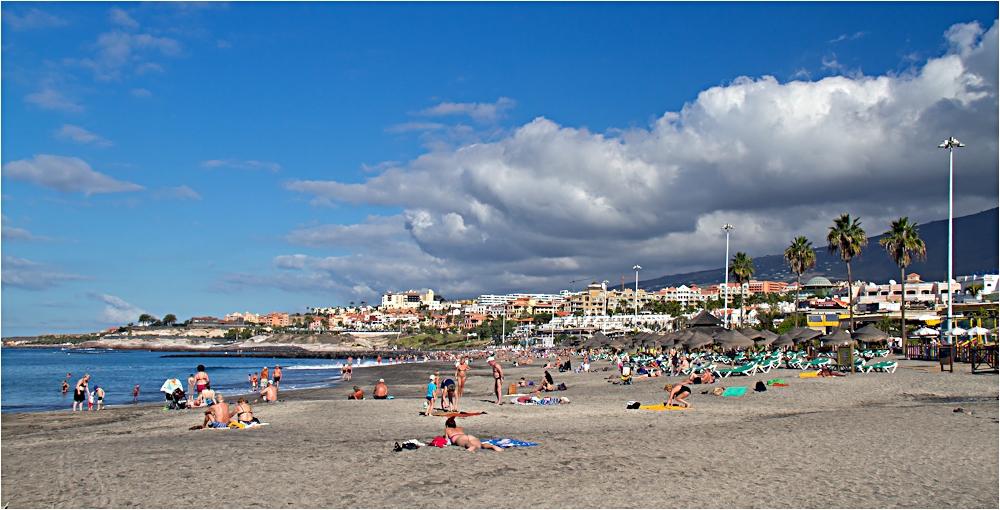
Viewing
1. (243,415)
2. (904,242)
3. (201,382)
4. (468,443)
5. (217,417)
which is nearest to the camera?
(468,443)

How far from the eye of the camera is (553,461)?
9180mm

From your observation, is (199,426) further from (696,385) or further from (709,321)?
(709,321)

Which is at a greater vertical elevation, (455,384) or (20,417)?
(455,384)

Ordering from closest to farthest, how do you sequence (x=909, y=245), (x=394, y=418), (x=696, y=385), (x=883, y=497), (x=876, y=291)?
(x=883, y=497) < (x=394, y=418) < (x=696, y=385) < (x=909, y=245) < (x=876, y=291)

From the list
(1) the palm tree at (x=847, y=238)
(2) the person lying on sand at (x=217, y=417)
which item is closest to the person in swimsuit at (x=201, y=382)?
(2) the person lying on sand at (x=217, y=417)

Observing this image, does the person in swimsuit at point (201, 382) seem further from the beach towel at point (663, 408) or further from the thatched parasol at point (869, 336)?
the thatched parasol at point (869, 336)

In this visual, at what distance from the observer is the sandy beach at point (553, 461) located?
740cm

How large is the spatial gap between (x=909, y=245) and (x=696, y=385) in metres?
26.4

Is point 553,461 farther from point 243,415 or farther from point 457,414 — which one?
point 243,415

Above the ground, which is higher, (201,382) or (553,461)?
(553,461)

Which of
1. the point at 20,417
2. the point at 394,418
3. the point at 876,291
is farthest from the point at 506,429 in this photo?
the point at 876,291

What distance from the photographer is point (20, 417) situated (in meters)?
19.5

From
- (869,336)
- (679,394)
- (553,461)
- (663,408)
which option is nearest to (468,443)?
(553,461)

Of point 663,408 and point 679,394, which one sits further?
point 679,394
